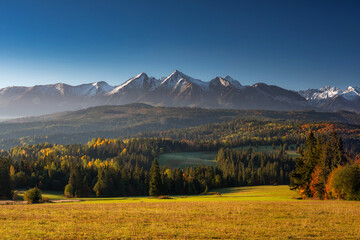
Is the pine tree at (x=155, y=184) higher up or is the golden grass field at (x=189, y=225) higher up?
the golden grass field at (x=189, y=225)

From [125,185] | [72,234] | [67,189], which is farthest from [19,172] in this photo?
[72,234]

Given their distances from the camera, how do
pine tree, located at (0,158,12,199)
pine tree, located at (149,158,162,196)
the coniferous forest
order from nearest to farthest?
1. the coniferous forest
2. pine tree, located at (0,158,12,199)
3. pine tree, located at (149,158,162,196)

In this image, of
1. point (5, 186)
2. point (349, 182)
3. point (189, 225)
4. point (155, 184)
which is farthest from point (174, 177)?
point (189, 225)

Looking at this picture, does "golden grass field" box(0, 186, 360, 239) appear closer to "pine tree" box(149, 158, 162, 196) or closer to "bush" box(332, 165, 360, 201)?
"bush" box(332, 165, 360, 201)

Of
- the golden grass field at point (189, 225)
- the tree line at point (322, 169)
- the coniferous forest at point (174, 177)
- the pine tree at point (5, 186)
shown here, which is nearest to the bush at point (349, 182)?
the tree line at point (322, 169)

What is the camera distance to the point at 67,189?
91438mm

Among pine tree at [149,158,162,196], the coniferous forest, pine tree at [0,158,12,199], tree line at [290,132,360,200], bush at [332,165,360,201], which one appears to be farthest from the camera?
pine tree at [149,158,162,196]

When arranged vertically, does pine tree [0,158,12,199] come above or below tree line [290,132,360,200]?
below

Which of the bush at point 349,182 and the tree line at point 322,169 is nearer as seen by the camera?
the bush at point 349,182

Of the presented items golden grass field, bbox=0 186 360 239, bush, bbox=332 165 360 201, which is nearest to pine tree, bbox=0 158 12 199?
golden grass field, bbox=0 186 360 239

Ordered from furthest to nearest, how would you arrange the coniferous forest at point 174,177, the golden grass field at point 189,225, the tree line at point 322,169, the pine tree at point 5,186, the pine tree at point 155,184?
the pine tree at point 155,184, the pine tree at point 5,186, the coniferous forest at point 174,177, the tree line at point 322,169, the golden grass field at point 189,225

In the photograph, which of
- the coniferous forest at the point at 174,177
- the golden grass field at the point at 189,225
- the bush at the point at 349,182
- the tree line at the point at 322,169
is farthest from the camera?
the coniferous forest at the point at 174,177

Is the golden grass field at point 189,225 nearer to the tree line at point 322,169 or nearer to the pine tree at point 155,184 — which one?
the tree line at point 322,169

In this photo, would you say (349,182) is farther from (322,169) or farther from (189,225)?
(189,225)
